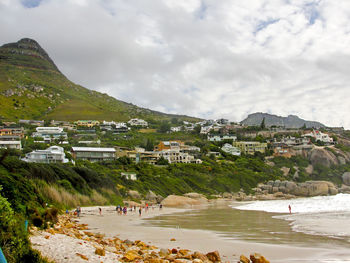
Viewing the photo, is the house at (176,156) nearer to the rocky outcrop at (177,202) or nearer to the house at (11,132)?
the rocky outcrop at (177,202)

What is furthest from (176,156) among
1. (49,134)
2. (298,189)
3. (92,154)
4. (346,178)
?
(346,178)

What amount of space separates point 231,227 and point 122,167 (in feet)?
158

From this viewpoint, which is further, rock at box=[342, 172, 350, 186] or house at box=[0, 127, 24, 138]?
→ house at box=[0, 127, 24, 138]

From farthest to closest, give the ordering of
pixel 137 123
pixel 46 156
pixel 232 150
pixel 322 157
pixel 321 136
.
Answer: pixel 137 123, pixel 321 136, pixel 232 150, pixel 322 157, pixel 46 156

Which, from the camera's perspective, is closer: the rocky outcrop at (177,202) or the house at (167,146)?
the rocky outcrop at (177,202)

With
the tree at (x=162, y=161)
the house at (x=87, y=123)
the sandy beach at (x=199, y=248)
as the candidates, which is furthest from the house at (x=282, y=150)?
the sandy beach at (x=199, y=248)

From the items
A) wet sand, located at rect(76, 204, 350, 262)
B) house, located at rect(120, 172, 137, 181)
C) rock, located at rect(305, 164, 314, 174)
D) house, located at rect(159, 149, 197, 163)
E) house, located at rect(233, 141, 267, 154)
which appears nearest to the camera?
wet sand, located at rect(76, 204, 350, 262)

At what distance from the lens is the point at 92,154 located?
8275 centimetres

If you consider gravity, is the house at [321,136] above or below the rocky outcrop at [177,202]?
above

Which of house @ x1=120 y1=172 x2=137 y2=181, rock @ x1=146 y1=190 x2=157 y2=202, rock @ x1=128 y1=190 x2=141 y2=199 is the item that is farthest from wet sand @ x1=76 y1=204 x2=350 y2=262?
house @ x1=120 y1=172 x2=137 y2=181

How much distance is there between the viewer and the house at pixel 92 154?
8126 centimetres

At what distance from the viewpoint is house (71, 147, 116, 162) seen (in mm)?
81262

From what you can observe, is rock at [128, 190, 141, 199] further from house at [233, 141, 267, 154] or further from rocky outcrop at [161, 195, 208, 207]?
house at [233, 141, 267, 154]

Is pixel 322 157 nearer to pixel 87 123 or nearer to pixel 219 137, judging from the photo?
pixel 219 137
